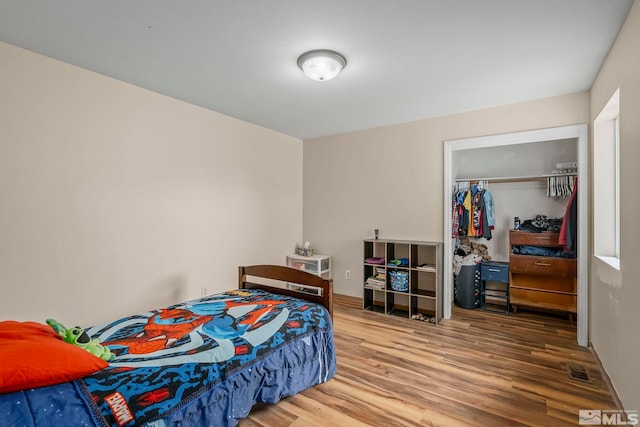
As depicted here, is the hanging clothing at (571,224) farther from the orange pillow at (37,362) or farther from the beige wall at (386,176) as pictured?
the orange pillow at (37,362)

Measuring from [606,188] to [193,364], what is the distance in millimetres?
3434

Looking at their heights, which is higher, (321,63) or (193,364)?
(321,63)

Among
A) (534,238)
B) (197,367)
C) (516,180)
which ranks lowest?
(197,367)

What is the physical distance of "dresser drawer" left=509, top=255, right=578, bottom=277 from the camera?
359cm

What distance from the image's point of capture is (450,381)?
93.0 inches

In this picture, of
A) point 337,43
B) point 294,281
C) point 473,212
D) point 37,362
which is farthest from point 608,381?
point 37,362

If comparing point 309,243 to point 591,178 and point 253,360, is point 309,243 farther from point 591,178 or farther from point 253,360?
point 591,178

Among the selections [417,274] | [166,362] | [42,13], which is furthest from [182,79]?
[417,274]

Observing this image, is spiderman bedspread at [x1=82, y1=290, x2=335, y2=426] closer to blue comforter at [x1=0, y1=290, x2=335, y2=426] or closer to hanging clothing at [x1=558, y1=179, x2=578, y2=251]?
blue comforter at [x1=0, y1=290, x2=335, y2=426]

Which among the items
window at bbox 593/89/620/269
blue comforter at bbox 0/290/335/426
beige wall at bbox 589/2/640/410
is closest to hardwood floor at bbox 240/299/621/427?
blue comforter at bbox 0/290/335/426

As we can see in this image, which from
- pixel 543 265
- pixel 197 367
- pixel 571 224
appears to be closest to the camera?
pixel 197 367

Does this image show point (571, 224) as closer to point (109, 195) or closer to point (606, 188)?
point (606, 188)

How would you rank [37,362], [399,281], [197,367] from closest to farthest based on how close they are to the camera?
[37,362], [197,367], [399,281]

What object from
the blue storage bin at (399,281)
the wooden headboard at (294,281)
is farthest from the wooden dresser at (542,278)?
the wooden headboard at (294,281)
